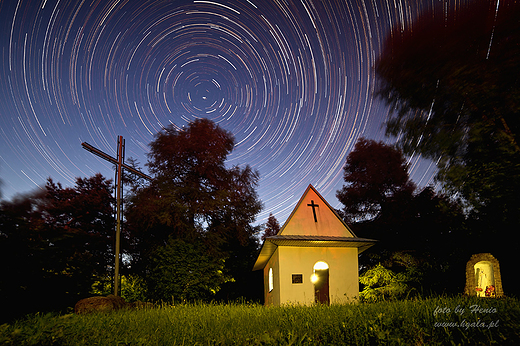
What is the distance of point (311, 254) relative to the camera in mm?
14805

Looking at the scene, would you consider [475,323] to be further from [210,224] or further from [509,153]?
[210,224]

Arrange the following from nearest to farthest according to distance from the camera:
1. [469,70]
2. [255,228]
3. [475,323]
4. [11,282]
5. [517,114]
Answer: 1. [475,323]
2. [11,282]
3. [469,70]
4. [517,114]
5. [255,228]

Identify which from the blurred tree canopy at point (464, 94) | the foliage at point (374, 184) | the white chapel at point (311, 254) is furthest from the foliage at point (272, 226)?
the blurred tree canopy at point (464, 94)

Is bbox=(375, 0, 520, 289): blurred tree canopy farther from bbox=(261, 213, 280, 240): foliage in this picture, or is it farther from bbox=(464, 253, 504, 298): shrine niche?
bbox=(261, 213, 280, 240): foliage

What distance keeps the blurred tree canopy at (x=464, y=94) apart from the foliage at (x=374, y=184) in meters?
10.4

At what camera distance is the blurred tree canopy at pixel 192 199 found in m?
18.7

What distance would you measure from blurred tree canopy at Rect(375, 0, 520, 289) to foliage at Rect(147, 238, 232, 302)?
13.6 metres

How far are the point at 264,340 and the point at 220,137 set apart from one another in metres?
17.7

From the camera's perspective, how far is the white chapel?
1402 cm

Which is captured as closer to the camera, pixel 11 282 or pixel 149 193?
pixel 11 282

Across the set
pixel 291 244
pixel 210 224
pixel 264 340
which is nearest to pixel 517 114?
pixel 291 244

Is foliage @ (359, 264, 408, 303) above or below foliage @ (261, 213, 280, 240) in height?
below

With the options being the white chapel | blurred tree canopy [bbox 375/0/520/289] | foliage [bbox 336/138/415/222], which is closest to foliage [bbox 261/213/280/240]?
foliage [bbox 336/138/415/222]

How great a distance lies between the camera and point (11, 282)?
6.79 meters
